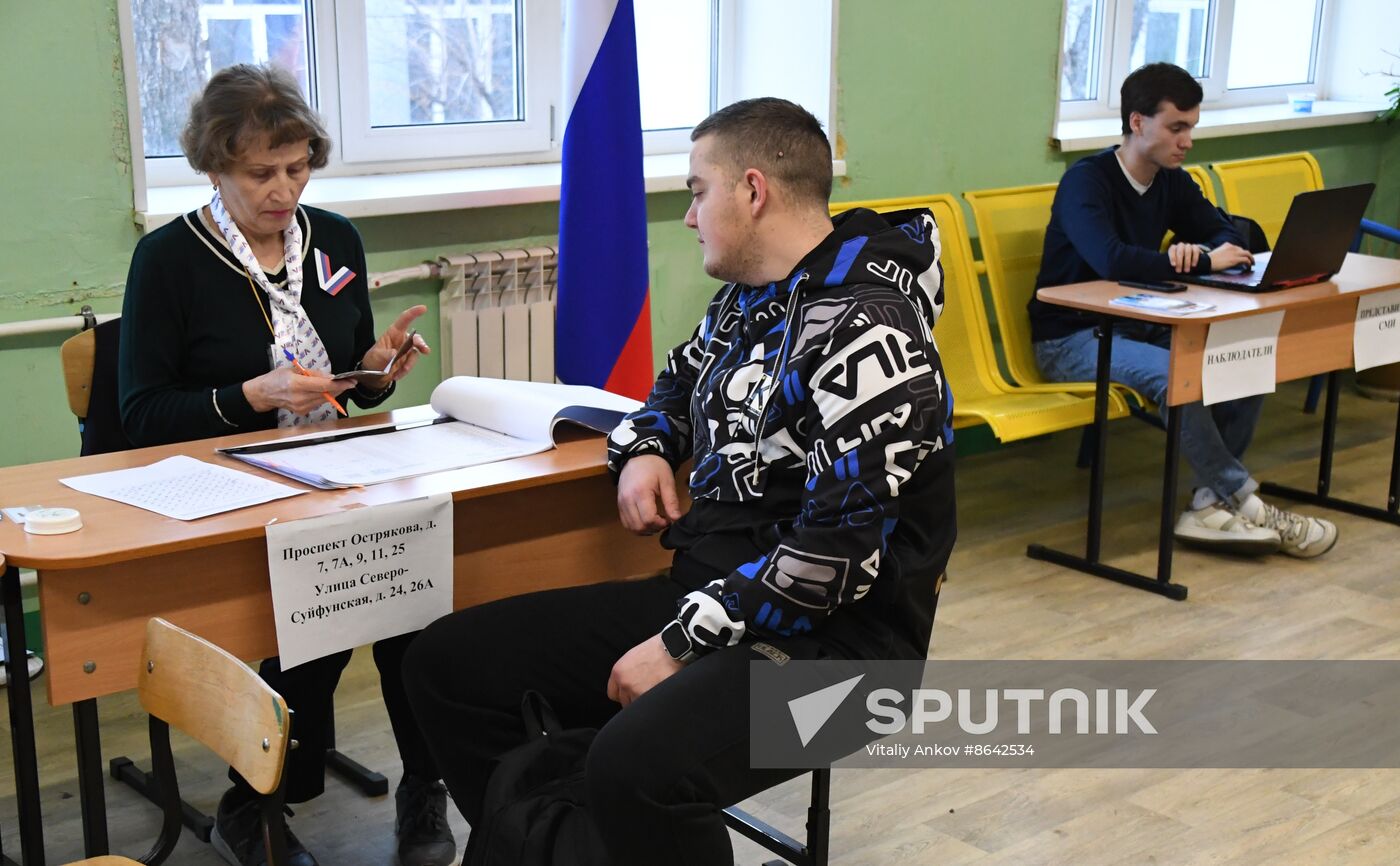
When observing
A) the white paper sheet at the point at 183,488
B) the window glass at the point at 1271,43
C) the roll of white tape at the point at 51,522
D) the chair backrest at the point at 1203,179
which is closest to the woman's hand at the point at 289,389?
the white paper sheet at the point at 183,488

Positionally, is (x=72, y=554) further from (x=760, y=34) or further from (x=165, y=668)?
(x=760, y=34)

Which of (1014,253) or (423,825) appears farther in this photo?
(1014,253)

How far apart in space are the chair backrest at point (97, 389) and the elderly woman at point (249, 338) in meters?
0.17

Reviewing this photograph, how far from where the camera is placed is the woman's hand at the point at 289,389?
2.39 m

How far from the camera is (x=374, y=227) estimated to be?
3.58 m

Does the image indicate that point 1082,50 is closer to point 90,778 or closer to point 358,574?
point 358,574

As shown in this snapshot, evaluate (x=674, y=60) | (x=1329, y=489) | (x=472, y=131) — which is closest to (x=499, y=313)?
(x=472, y=131)

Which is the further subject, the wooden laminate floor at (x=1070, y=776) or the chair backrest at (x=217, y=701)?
the wooden laminate floor at (x=1070, y=776)

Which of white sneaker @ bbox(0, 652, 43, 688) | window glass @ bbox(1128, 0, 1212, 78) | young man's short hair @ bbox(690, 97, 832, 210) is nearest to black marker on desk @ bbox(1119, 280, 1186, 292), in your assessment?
window glass @ bbox(1128, 0, 1212, 78)

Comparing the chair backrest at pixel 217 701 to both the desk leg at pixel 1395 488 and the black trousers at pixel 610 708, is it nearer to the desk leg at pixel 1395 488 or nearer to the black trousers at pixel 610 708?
the black trousers at pixel 610 708

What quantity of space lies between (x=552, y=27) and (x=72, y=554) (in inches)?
101

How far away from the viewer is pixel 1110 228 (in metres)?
4.16

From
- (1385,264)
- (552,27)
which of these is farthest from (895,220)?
(1385,264)

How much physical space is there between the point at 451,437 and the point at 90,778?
76cm
